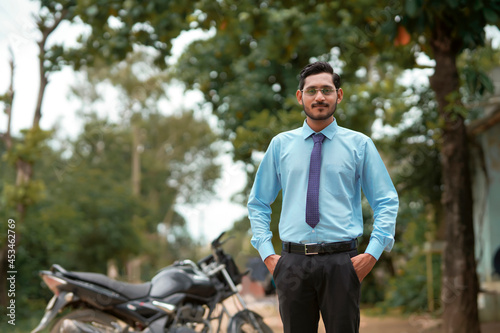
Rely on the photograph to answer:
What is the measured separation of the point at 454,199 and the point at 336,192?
5135 millimetres

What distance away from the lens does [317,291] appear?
9.42 feet

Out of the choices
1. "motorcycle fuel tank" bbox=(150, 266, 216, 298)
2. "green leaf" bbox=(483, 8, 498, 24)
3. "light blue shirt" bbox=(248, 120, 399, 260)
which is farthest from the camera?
"green leaf" bbox=(483, 8, 498, 24)

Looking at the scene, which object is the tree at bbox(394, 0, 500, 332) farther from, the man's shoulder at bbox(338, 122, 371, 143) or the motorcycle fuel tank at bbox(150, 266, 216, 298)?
the man's shoulder at bbox(338, 122, 371, 143)

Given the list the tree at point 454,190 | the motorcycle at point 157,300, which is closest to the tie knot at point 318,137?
the motorcycle at point 157,300

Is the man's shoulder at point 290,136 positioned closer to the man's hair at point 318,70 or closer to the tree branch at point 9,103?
the man's hair at point 318,70

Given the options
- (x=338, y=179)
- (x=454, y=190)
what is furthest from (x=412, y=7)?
(x=338, y=179)

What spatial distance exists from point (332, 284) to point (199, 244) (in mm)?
34483

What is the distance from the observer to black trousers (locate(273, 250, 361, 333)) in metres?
2.82

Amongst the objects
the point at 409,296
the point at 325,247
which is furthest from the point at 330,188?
the point at 409,296

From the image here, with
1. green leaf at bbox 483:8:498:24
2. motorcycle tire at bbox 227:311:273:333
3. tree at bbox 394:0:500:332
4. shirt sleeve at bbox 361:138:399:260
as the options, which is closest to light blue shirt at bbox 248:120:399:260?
shirt sleeve at bbox 361:138:399:260

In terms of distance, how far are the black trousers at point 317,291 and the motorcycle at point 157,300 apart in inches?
103

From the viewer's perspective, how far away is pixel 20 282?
35.5 ft

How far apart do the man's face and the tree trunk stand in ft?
16.1

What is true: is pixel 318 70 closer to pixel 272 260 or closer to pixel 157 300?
pixel 272 260
